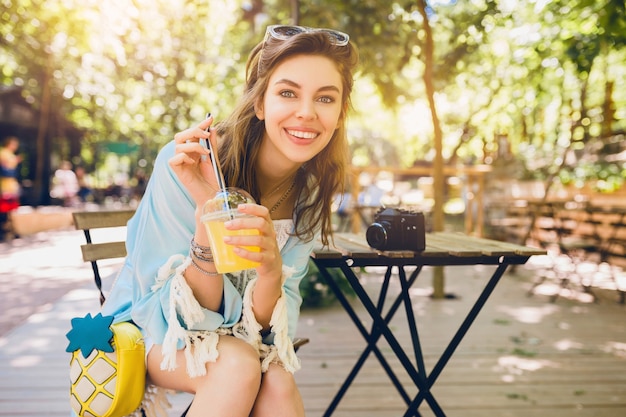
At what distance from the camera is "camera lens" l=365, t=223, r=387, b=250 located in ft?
6.21

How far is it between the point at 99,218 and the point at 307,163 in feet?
2.87

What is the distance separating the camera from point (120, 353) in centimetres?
138

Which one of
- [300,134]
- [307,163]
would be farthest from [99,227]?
[300,134]

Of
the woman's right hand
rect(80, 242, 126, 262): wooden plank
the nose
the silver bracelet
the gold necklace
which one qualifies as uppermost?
the nose

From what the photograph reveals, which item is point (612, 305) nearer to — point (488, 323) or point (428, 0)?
point (488, 323)

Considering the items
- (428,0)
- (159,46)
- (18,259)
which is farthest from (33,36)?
(428,0)

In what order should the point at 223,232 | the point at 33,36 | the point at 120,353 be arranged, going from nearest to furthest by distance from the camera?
the point at 223,232, the point at 120,353, the point at 33,36

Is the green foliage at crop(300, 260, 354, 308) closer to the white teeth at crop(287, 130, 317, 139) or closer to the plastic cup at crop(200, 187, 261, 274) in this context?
the white teeth at crop(287, 130, 317, 139)

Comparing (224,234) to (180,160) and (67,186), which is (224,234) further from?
(67,186)

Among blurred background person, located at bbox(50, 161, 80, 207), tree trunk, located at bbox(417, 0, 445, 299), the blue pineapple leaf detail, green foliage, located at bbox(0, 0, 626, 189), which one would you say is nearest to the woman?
the blue pineapple leaf detail

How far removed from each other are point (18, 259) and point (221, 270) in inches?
309

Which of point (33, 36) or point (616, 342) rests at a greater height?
point (33, 36)

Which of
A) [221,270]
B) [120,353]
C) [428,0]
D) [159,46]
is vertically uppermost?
[159,46]

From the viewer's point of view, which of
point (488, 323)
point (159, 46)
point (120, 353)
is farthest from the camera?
point (159, 46)
